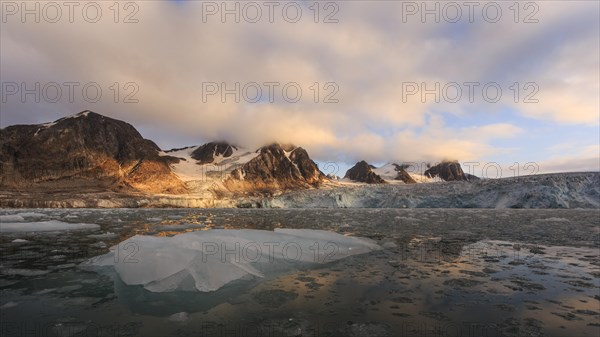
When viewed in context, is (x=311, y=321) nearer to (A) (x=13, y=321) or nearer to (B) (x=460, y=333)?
(B) (x=460, y=333)

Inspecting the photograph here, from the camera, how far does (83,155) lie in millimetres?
112375

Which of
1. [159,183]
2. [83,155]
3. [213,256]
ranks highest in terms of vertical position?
[83,155]

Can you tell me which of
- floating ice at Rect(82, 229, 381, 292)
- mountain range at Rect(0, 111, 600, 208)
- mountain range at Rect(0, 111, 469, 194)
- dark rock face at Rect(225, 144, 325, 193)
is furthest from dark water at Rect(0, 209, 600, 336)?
dark rock face at Rect(225, 144, 325, 193)

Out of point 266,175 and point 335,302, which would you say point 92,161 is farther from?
point 335,302

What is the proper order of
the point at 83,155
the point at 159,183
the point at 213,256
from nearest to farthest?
1. the point at 213,256
2. the point at 83,155
3. the point at 159,183

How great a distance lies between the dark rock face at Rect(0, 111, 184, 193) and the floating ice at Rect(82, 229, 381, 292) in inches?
4635

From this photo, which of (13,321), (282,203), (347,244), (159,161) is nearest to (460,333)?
(13,321)

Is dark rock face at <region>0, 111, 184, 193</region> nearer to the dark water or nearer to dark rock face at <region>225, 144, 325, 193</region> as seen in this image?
dark rock face at <region>225, 144, 325, 193</region>

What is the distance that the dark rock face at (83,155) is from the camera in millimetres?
101188

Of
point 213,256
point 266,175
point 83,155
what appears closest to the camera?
point 213,256

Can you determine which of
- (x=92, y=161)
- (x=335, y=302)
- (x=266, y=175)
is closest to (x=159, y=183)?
(x=92, y=161)

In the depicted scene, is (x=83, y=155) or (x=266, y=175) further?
(x=266, y=175)

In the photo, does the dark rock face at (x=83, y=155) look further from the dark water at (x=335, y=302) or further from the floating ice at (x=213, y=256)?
the dark water at (x=335, y=302)

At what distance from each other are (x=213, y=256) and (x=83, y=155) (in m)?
129
